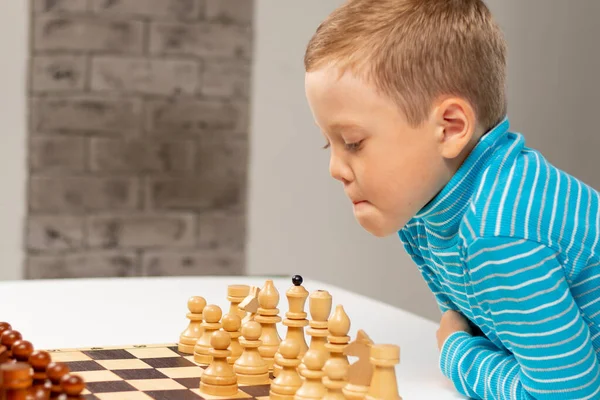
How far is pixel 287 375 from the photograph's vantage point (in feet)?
3.35

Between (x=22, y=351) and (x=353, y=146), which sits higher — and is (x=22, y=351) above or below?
below

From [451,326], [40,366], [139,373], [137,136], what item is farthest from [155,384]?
[137,136]

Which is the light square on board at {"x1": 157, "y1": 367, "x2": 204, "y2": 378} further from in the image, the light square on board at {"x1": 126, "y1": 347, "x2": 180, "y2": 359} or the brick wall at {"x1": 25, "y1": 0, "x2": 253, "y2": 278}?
the brick wall at {"x1": 25, "y1": 0, "x2": 253, "y2": 278}

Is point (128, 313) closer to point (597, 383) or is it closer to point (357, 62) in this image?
point (357, 62)

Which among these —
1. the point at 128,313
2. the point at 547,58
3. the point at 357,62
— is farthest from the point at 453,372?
the point at 547,58

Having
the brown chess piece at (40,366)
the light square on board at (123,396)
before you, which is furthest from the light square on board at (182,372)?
the brown chess piece at (40,366)

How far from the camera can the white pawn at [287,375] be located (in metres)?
1.00

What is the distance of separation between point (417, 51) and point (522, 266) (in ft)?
0.93

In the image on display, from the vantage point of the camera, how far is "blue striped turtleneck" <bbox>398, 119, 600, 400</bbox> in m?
0.96

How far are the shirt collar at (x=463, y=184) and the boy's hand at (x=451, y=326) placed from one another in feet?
0.67

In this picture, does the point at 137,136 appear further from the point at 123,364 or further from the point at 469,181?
the point at 469,181

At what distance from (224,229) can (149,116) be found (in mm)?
465

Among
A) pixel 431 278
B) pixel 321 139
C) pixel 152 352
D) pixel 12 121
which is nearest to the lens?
pixel 152 352

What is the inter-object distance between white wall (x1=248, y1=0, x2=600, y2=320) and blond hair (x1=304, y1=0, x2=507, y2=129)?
6.69 ft
